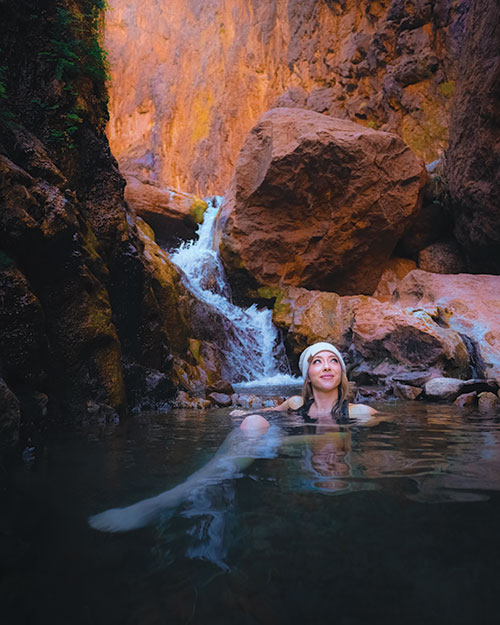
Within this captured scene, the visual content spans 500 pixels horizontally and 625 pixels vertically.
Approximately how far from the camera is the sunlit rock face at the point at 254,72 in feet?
53.3

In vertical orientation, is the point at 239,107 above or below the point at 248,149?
above

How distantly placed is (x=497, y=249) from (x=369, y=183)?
3942 millimetres

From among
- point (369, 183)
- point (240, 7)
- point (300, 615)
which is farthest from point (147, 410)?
point (240, 7)

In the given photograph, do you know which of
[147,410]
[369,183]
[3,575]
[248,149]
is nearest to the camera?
[3,575]

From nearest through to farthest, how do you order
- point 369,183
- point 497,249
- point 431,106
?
point 497,249, point 369,183, point 431,106

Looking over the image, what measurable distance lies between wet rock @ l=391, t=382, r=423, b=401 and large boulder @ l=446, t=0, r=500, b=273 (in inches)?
234

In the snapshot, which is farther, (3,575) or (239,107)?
(239,107)

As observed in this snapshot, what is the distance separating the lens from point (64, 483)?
209cm

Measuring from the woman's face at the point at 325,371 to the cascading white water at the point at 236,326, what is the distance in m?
5.83

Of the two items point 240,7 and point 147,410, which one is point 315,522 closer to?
point 147,410

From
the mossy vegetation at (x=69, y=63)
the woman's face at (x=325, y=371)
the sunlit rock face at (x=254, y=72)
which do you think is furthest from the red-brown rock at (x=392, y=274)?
the mossy vegetation at (x=69, y=63)

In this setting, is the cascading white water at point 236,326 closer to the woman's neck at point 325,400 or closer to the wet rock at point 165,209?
the wet rock at point 165,209

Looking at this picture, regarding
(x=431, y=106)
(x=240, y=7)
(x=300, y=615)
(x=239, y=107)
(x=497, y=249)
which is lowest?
(x=300, y=615)

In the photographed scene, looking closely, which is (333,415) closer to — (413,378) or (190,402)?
(190,402)
